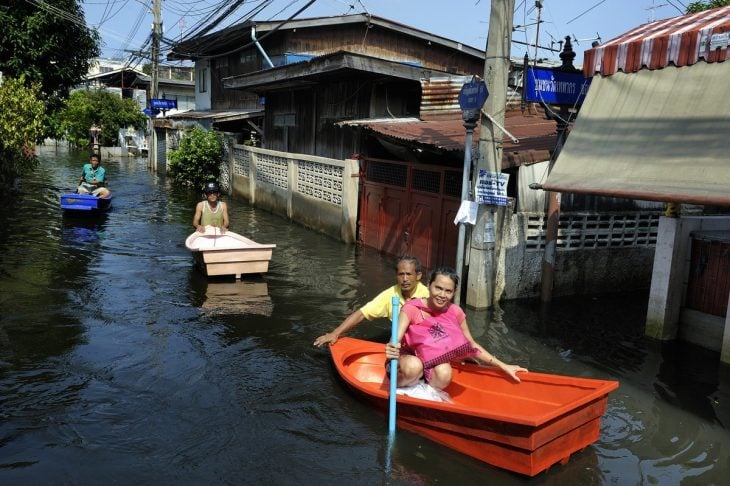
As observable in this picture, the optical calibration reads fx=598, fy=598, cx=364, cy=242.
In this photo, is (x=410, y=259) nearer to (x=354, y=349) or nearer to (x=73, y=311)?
(x=354, y=349)

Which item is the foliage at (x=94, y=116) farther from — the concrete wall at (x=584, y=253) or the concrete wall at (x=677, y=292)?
the concrete wall at (x=677, y=292)

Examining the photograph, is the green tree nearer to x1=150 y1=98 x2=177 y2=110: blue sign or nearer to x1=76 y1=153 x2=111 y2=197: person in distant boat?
x1=76 y1=153 x2=111 y2=197: person in distant boat

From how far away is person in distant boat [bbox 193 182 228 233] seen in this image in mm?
10852

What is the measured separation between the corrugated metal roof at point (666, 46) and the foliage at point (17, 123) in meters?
14.9

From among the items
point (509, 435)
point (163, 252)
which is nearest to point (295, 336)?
point (509, 435)

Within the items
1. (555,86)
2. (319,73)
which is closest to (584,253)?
(555,86)

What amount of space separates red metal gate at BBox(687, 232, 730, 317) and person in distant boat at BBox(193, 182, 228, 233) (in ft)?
25.2

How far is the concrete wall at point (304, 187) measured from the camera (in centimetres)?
1444

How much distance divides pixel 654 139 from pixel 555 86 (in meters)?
2.29

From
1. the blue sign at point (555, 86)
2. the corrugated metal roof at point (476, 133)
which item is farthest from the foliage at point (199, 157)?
the blue sign at point (555, 86)

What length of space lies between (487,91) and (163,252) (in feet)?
26.4

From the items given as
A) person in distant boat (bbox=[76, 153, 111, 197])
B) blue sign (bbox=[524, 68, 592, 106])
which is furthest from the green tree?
blue sign (bbox=[524, 68, 592, 106])

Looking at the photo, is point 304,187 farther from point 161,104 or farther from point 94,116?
point 94,116

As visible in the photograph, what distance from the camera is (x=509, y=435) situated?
4.52 meters
